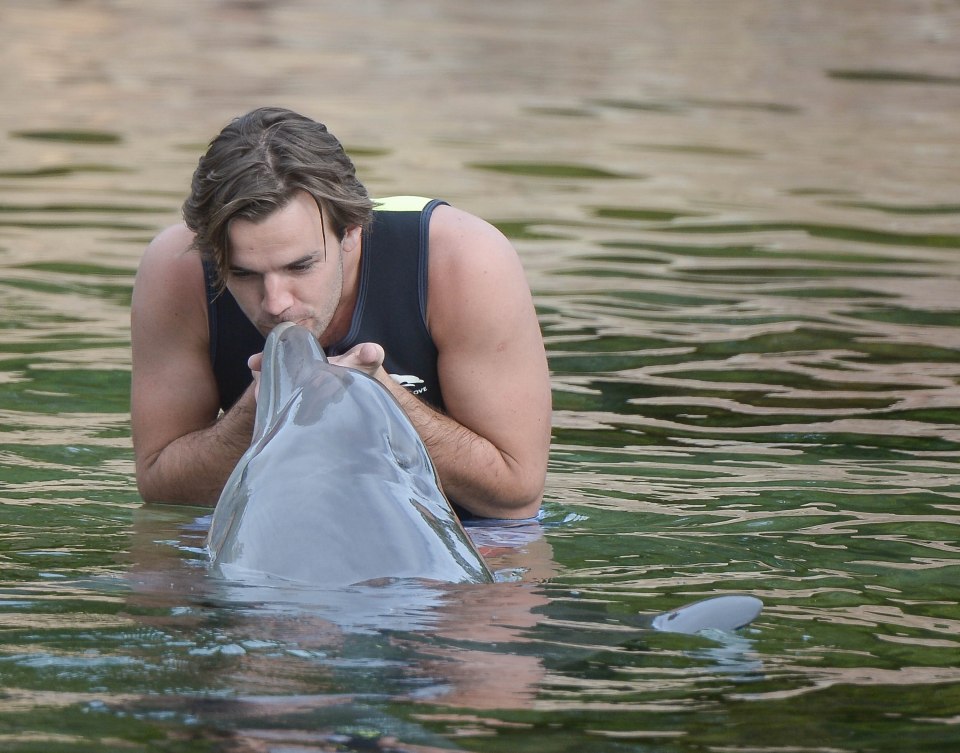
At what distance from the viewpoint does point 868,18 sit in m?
28.1

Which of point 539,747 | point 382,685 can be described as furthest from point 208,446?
point 539,747

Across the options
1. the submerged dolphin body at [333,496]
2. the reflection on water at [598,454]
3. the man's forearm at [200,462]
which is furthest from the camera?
the man's forearm at [200,462]

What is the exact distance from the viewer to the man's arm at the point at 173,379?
15.8ft

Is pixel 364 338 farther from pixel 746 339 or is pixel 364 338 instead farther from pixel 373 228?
pixel 746 339

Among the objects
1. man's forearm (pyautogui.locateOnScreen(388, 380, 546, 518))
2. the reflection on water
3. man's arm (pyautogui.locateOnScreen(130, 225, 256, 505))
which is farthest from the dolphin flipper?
man's arm (pyautogui.locateOnScreen(130, 225, 256, 505))

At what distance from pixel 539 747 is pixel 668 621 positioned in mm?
648

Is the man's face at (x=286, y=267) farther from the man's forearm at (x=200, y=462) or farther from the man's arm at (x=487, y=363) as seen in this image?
the man's arm at (x=487, y=363)

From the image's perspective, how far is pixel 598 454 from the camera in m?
6.01

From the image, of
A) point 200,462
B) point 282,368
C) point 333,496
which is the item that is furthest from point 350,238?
point 333,496

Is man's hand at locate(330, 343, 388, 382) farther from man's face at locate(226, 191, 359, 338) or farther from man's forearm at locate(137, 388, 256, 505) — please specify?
man's forearm at locate(137, 388, 256, 505)

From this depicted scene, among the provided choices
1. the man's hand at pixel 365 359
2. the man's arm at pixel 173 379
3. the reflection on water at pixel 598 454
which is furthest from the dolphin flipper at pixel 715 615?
the man's arm at pixel 173 379

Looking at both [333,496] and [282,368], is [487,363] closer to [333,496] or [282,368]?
[282,368]

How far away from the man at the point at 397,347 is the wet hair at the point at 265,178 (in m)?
0.02

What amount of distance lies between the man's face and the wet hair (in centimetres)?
3
